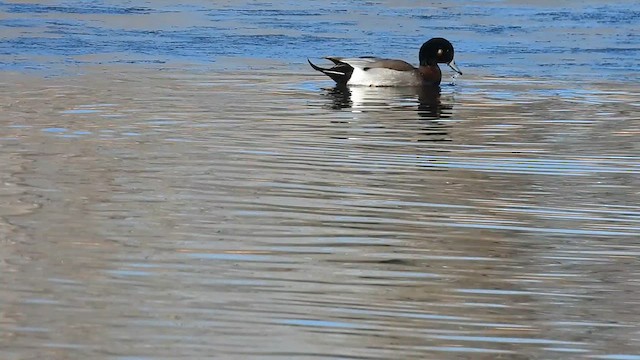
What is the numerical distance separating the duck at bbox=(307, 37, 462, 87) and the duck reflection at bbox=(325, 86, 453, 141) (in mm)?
109

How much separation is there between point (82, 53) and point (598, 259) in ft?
39.8

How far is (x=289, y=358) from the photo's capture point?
4.98 meters

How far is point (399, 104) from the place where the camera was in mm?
14406

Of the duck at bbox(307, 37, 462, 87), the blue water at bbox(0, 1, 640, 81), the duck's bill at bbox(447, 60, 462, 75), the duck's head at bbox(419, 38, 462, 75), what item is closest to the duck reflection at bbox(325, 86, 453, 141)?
the duck at bbox(307, 37, 462, 87)

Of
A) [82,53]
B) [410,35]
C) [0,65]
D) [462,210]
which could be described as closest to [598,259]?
[462,210]

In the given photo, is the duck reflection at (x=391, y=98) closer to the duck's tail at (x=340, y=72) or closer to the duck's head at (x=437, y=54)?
the duck's tail at (x=340, y=72)

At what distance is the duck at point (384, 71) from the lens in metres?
16.1

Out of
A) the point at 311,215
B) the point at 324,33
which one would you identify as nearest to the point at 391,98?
the point at 324,33

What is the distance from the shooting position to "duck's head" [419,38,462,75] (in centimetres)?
1681

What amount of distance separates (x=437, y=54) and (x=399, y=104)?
8.35 ft

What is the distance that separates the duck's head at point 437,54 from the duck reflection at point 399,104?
0.59m

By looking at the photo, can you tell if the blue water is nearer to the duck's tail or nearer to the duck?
the duck

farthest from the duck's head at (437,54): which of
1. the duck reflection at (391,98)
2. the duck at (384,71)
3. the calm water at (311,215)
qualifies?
the duck reflection at (391,98)

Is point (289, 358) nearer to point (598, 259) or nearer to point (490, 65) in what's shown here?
point (598, 259)
